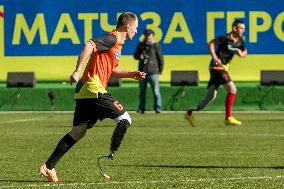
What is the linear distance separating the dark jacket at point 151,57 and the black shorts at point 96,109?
1608 centimetres

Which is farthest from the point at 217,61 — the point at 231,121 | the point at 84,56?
the point at 84,56

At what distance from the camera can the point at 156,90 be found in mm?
26250

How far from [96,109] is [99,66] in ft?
1.48

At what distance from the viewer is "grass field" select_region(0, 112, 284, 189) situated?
1014cm

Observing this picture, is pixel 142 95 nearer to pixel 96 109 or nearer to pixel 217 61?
pixel 217 61

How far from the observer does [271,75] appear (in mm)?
26719

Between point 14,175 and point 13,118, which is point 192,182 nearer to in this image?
point 14,175

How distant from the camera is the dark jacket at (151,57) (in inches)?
1045

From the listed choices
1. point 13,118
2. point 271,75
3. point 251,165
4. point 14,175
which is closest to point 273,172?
point 251,165

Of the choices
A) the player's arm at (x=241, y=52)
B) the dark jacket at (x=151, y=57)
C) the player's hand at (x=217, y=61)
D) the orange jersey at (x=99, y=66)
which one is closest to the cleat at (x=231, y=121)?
the player's hand at (x=217, y=61)

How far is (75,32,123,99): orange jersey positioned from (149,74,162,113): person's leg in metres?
15.6

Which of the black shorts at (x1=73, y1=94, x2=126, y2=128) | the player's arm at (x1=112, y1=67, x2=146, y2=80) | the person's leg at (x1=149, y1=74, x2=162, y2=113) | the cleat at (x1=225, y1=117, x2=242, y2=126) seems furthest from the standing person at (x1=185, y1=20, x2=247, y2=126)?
the black shorts at (x1=73, y1=94, x2=126, y2=128)

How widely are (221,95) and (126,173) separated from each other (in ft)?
53.4

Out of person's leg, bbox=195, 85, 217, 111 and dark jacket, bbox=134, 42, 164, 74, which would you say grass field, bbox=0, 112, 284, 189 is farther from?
dark jacket, bbox=134, 42, 164, 74
